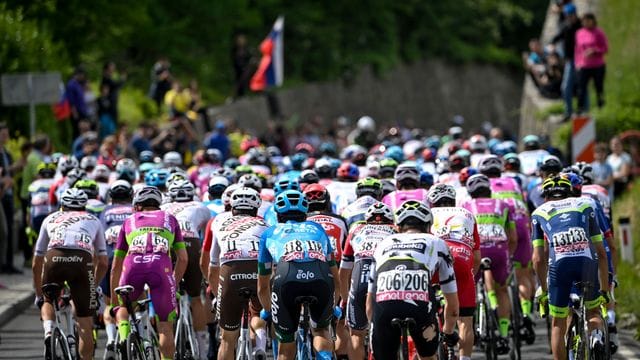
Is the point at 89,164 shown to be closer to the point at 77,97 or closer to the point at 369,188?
the point at 369,188

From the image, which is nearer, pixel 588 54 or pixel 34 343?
pixel 34 343

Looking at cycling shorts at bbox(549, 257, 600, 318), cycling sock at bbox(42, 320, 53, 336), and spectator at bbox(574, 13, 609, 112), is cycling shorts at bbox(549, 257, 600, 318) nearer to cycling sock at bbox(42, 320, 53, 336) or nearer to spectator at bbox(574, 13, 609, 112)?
cycling sock at bbox(42, 320, 53, 336)

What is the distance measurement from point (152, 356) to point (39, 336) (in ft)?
17.1

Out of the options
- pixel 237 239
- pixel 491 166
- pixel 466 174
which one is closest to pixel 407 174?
pixel 491 166

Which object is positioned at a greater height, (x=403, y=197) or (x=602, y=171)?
(x=602, y=171)

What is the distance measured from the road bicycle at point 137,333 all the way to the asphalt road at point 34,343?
327 centimetres

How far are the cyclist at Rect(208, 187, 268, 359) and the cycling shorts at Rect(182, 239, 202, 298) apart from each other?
6.27ft

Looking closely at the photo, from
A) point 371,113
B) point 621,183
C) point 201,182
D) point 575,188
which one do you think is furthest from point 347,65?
point 575,188

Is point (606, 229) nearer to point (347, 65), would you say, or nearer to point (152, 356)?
point (152, 356)

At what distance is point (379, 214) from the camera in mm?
14219

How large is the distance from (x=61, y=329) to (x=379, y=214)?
3.35 metres

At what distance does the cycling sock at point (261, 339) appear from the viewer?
47.0ft

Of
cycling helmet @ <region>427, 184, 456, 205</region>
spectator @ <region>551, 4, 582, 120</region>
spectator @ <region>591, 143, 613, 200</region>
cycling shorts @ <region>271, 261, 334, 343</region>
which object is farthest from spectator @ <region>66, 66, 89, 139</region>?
cycling shorts @ <region>271, 261, 334, 343</region>

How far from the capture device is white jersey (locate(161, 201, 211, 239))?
1666 cm
